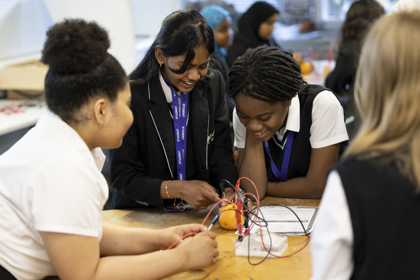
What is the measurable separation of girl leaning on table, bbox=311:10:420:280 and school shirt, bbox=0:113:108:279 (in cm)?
62

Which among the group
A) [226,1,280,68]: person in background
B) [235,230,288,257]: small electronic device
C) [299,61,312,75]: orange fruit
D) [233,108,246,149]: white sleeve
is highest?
[226,1,280,68]: person in background

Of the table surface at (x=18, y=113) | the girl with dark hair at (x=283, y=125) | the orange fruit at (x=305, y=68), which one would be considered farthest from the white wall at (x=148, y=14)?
the girl with dark hair at (x=283, y=125)

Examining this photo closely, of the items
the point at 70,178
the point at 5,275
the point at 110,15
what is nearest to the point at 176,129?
the point at 70,178

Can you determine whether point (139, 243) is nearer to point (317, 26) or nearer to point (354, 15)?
point (354, 15)

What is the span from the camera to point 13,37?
14.8ft

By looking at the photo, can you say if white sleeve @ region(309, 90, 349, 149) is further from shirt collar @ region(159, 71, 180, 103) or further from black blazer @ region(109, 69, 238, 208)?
shirt collar @ region(159, 71, 180, 103)

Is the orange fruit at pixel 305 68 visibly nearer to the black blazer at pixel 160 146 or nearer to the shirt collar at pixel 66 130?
the black blazer at pixel 160 146

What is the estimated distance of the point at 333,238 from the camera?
0.89 metres

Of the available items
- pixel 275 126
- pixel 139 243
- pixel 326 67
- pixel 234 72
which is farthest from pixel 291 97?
pixel 326 67

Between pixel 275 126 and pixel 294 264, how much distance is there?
624 mm

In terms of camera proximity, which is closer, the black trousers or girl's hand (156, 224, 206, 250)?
the black trousers

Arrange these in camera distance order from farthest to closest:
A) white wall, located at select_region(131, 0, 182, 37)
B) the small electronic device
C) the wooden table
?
white wall, located at select_region(131, 0, 182, 37), the small electronic device, the wooden table

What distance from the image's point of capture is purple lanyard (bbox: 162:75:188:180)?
6.26 ft

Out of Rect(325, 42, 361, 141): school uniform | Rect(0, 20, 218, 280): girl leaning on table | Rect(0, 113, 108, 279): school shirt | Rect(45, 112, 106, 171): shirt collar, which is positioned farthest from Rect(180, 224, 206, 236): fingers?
Rect(325, 42, 361, 141): school uniform
